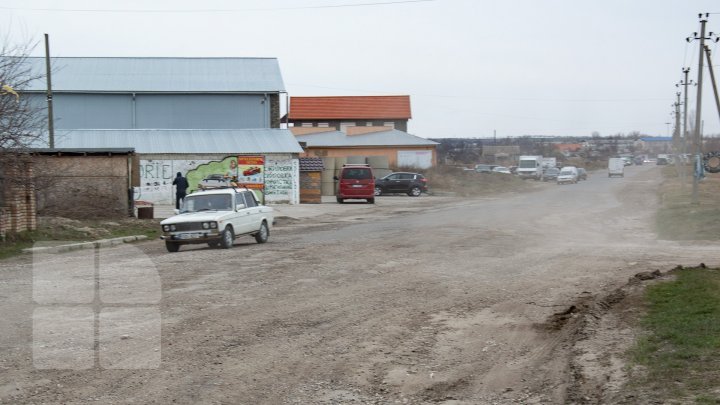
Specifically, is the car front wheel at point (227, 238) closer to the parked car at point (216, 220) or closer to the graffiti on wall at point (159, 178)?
the parked car at point (216, 220)

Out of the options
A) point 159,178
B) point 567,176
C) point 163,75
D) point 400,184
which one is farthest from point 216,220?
point 567,176

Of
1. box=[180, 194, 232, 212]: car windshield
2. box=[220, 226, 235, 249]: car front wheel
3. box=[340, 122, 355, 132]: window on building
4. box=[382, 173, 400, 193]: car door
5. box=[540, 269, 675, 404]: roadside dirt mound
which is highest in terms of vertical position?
box=[340, 122, 355, 132]: window on building

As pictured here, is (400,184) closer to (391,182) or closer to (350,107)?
(391,182)

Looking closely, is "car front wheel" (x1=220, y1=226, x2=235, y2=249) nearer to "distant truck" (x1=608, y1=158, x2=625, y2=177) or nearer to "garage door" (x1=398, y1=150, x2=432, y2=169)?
"garage door" (x1=398, y1=150, x2=432, y2=169)

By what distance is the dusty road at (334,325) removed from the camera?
8.00 meters

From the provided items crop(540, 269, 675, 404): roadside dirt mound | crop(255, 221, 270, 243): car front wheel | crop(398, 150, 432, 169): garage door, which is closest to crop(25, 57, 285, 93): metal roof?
crop(398, 150, 432, 169): garage door

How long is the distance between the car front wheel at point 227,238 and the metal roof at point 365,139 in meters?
53.8

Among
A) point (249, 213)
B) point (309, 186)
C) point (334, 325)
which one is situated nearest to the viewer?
point (334, 325)

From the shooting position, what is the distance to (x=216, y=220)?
20672 millimetres

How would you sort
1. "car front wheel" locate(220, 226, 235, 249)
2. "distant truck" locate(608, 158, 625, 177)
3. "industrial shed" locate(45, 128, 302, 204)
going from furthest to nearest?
"distant truck" locate(608, 158, 625, 177) < "industrial shed" locate(45, 128, 302, 204) < "car front wheel" locate(220, 226, 235, 249)

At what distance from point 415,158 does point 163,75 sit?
2851 cm

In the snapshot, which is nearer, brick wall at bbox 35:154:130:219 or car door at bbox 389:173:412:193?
brick wall at bbox 35:154:130:219

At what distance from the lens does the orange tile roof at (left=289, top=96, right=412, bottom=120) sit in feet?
305

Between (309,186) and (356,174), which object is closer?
(356,174)
